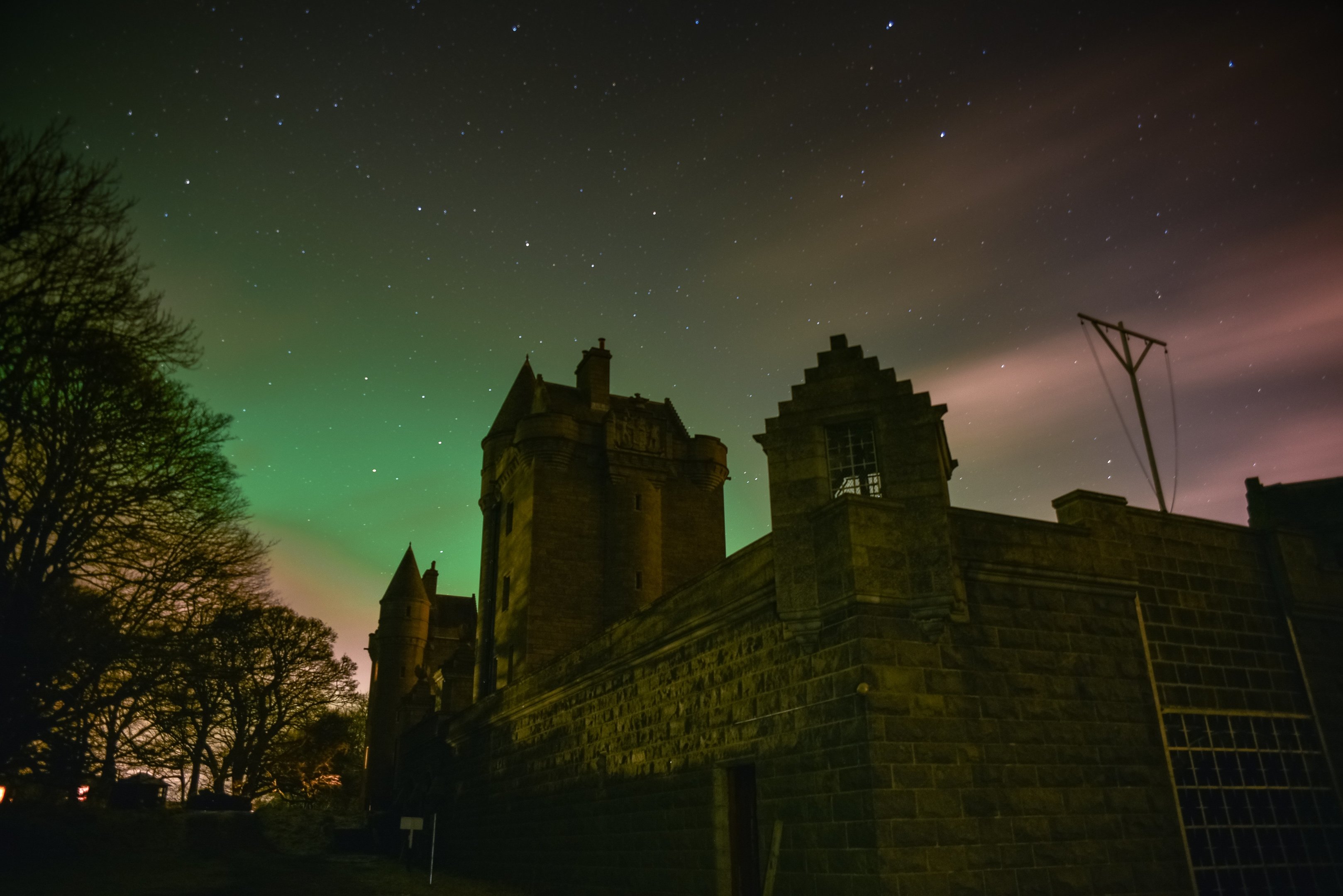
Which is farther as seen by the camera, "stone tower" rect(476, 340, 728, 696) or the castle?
"stone tower" rect(476, 340, 728, 696)

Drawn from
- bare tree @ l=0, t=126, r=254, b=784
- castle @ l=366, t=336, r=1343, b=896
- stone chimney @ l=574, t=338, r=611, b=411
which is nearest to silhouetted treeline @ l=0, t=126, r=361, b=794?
bare tree @ l=0, t=126, r=254, b=784

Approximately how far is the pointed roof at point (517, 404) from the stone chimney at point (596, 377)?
2246mm

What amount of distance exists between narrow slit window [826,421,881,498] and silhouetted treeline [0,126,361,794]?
11.4 m

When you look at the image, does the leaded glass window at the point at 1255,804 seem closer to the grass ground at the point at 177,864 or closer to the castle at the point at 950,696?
the castle at the point at 950,696

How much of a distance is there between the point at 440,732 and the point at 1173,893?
25.9 meters

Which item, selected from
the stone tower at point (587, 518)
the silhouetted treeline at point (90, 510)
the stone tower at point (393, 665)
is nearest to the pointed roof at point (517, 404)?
the stone tower at point (587, 518)

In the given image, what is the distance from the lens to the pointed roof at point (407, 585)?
5359cm

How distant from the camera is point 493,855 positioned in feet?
77.9

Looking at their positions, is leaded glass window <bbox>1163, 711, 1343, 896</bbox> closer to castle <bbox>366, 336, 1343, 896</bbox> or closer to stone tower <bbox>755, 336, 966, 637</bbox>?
castle <bbox>366, 336, 1343, 896</bbox>

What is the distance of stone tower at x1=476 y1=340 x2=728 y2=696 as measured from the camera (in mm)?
27578

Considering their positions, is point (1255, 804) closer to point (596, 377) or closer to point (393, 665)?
point (596, 377)

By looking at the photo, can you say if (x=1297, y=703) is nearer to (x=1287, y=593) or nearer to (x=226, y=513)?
(x=1287, y=593)

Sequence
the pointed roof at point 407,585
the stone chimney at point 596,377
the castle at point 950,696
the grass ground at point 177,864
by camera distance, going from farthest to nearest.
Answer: the pointed roof at point 407,585, the stone chimney at point 596,377, the grass ground at point 177,864, the castle at point 950,696

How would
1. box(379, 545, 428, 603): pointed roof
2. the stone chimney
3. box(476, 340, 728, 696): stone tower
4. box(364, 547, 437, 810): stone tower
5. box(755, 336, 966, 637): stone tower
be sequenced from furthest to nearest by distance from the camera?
box(379, 545, 428, 603): pointed roof → box(364, 547, 437, 810): stone tower → the stone chimney → box(476, 340, 728, 696): stone tower → box(755, 336, 966, 637): stone tower
